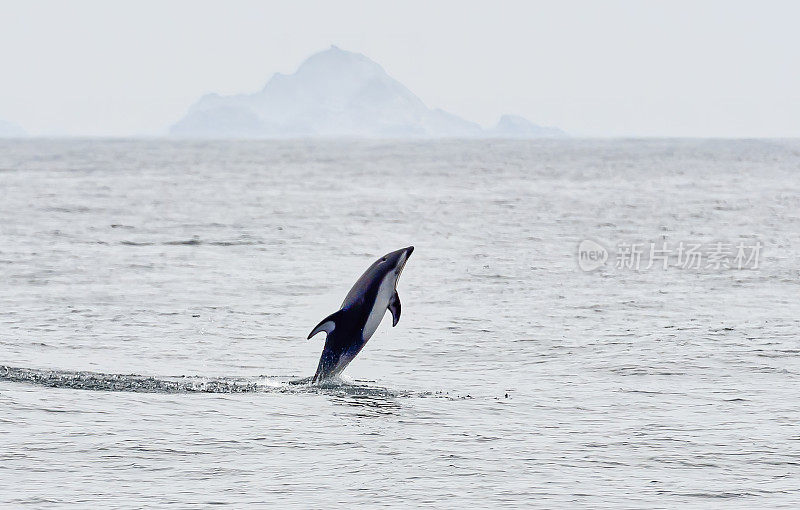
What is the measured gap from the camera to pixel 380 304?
1584cm

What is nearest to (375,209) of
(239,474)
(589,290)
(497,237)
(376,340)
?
(497,237)

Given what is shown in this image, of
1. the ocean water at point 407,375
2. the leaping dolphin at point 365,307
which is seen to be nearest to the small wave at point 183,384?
the ocean water at point 407,375

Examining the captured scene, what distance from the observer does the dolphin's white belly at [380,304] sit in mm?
15797

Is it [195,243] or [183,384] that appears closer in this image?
[183,384]

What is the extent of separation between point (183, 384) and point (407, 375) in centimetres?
333

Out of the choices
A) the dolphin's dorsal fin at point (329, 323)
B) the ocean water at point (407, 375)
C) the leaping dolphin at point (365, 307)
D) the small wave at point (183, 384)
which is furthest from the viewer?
the small wave at point (183, 384)

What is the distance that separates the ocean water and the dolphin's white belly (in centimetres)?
91

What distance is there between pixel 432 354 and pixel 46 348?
20.5ft

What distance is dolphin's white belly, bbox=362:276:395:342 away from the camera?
51.8ft

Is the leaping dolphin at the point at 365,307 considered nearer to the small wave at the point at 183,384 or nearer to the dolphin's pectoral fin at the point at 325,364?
the dolphin's pectoral fin at the point at 325,364

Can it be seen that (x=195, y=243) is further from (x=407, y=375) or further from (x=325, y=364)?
(x=325, y=364)

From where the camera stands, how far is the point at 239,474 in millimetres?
12055

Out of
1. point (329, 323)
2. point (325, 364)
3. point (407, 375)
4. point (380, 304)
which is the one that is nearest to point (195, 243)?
point (407, 375)

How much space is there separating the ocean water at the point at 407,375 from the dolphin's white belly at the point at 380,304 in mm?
907
